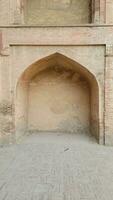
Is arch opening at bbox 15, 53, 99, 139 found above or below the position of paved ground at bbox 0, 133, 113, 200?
above

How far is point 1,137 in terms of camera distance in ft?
23.2

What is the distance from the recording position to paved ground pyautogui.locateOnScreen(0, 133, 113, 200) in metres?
3.94

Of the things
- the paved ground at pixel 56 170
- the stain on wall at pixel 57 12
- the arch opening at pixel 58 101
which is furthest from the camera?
the arch opening at pixel 58 101

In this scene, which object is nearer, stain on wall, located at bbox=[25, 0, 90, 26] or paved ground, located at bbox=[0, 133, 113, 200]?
paved ground, located at bbox=[0, 133, 113, 200]

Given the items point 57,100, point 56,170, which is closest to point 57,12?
point 57,100

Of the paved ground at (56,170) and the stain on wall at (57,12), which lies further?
the stain on wall at (57,12)

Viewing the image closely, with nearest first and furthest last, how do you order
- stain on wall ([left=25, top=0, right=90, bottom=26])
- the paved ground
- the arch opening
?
the paved ground
stain on wall ([left=25, top=0, right=90, bottom=26])
the arch opening

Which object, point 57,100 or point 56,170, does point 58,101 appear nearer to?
point 57,100

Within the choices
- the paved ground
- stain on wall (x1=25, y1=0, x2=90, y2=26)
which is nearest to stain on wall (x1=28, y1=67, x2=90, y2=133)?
the paved ground

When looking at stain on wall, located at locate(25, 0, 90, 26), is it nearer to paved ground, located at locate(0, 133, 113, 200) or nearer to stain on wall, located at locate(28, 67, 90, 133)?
stain on wall, located at locate(28, 67, 90, 133)

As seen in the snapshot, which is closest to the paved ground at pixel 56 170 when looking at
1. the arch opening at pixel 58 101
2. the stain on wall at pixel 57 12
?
the arch opening at pixel 58 101

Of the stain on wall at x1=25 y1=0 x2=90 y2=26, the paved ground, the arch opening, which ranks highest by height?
the stain on wall at x1=25 y1=0 x2=90 y2=26

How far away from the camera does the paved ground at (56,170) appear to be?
3.94m

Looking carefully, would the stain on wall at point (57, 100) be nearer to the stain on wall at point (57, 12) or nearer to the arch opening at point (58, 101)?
the arch opening at point (58, 101)
